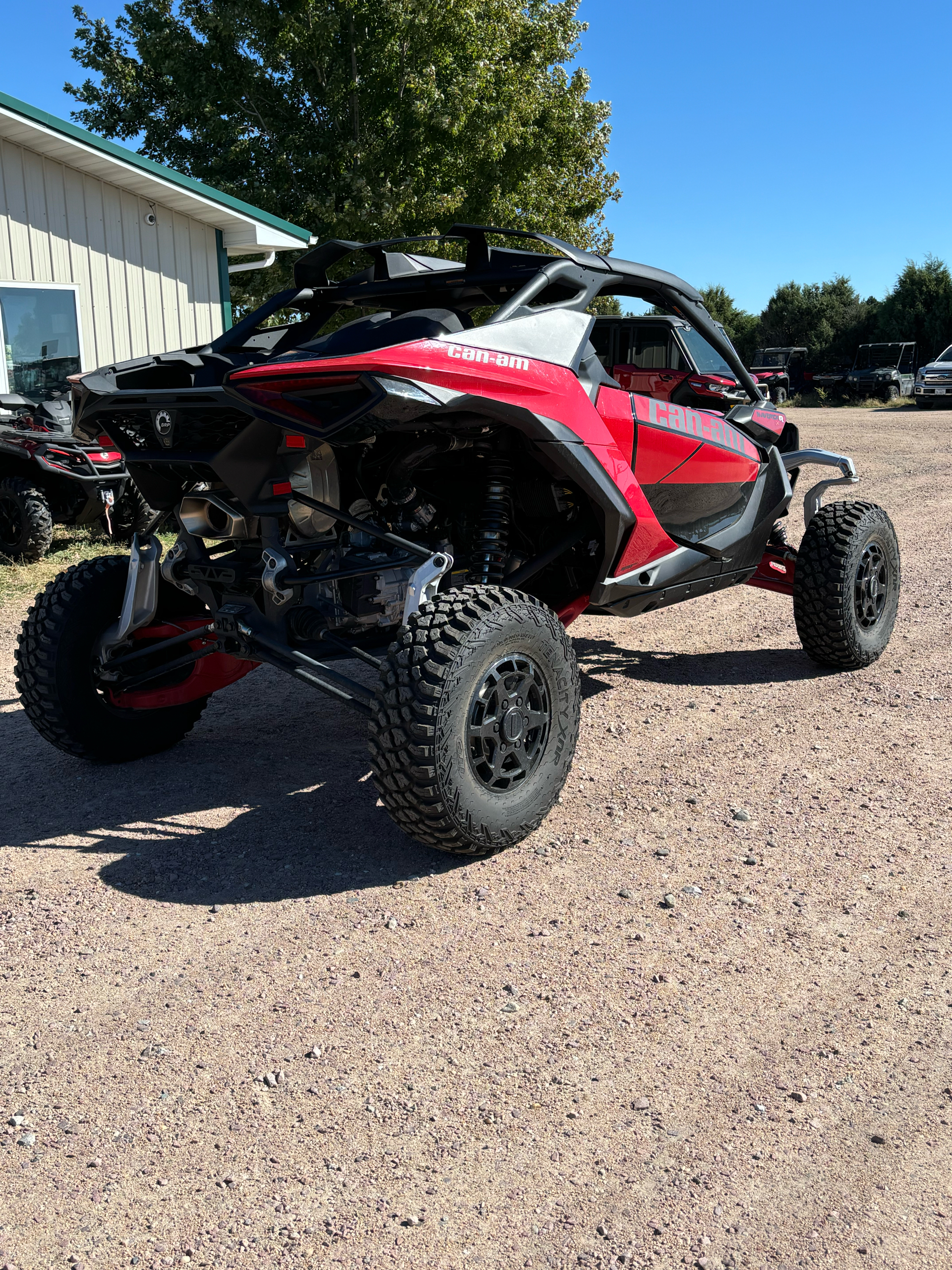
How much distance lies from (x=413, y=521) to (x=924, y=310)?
3946cm

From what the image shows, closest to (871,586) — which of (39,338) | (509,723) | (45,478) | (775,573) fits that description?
(775,573)

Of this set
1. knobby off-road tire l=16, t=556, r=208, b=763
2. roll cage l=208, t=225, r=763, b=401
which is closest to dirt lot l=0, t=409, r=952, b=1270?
knobby off-road tire l=16, t=556, r=208, b=763

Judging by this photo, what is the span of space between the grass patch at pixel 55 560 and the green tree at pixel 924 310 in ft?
114

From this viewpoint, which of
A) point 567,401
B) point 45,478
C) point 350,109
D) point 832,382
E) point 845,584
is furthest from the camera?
point 832,382

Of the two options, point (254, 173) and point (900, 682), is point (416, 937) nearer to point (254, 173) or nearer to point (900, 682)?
point (900, 682)

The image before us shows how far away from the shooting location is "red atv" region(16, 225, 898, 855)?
3438mm

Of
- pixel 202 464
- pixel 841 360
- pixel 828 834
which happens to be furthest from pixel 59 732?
pixel 841 360

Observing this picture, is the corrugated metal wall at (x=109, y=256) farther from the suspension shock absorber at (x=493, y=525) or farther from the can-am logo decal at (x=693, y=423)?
the suspension shock absorber at (x=493, y=525)

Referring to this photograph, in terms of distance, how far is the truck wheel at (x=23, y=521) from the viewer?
9.67m

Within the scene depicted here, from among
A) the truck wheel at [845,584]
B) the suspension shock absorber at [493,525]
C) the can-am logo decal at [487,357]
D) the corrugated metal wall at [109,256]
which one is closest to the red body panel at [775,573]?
the truck wheel at [845,584]

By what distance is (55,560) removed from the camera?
1012 centimetres

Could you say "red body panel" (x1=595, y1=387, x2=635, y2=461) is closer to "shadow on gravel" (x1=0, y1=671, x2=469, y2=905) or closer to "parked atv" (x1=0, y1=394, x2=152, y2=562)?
"shadow on gravel" (x1=0, y1=671, x2=469, y2=905)

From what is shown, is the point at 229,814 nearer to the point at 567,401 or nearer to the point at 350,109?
the point at 567,401

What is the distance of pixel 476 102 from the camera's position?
19.4 metres
